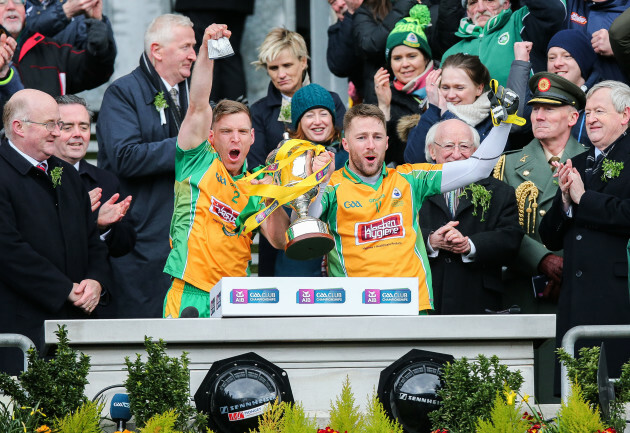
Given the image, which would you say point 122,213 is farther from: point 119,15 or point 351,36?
point 119,15

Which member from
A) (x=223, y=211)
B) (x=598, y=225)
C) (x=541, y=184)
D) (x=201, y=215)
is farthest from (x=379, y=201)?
(x=541, y=184)

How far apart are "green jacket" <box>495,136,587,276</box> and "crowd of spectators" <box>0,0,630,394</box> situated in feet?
0.04

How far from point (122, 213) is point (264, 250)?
1.00 meters

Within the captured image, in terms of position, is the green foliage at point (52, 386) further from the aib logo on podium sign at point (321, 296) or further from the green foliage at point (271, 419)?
the aib logo on podium sign at point (321, 296)

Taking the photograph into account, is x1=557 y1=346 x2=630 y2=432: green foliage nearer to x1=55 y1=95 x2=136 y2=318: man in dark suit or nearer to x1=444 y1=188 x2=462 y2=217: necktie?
x1=444 y1=188 x2=462 y2=217: necktie

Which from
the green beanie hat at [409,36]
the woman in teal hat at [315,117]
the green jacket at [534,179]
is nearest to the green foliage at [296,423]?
the green jacket at [534,179]

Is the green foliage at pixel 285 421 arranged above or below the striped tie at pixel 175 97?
below

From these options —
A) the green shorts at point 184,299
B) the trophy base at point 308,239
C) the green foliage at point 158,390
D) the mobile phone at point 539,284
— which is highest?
the mobile phone at point 539,284

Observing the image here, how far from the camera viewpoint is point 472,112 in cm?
728

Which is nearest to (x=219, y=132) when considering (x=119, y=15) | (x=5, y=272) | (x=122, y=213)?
(x=122, y=213)

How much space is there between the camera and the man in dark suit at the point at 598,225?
6.14 meters

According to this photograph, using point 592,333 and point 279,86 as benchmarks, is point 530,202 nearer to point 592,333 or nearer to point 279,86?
point 279,86

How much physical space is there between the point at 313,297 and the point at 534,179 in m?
2.73

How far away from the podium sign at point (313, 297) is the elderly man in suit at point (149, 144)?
7.96ft
